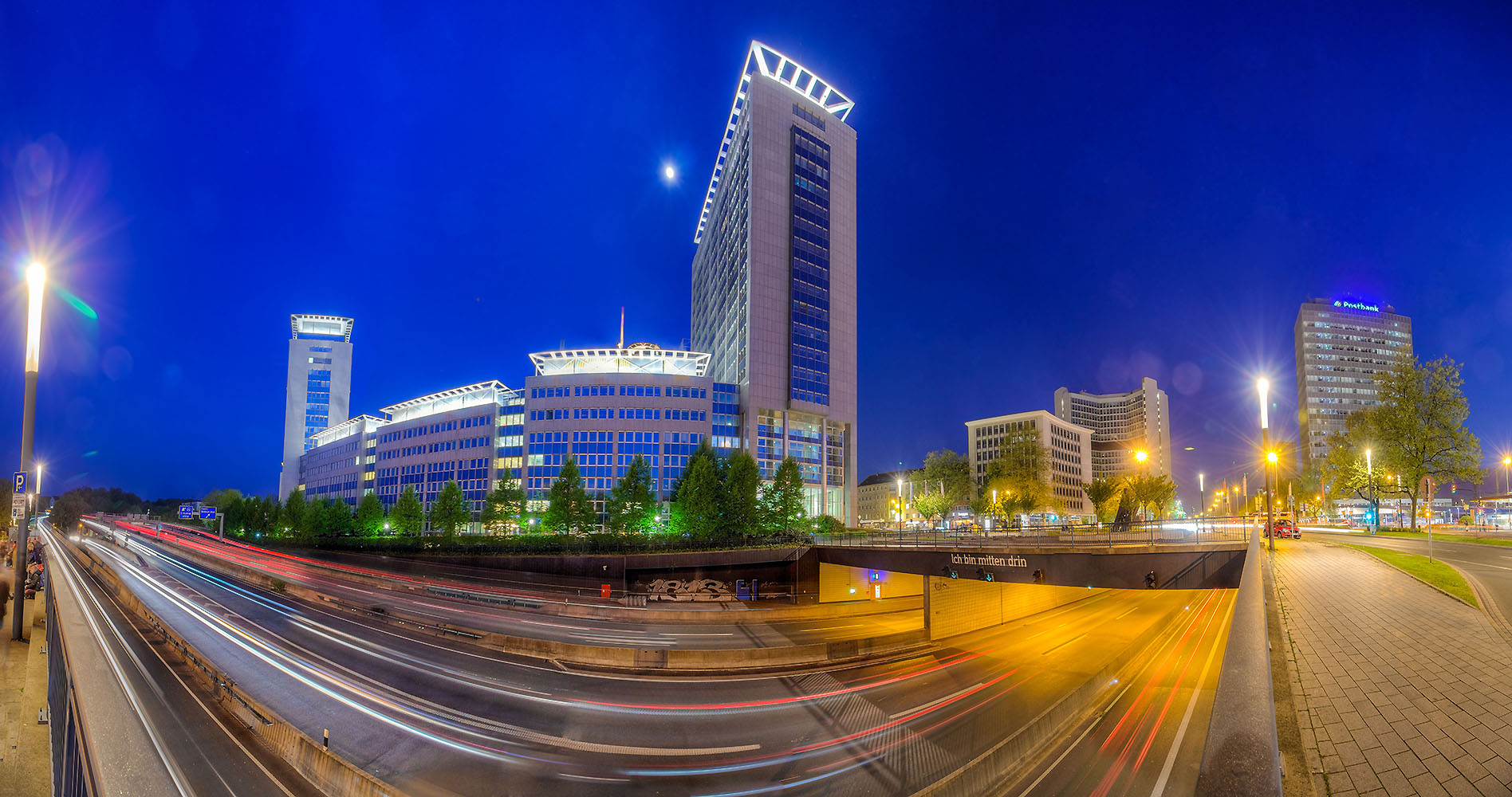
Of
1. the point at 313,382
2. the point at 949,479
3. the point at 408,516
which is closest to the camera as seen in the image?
the point at 408,516

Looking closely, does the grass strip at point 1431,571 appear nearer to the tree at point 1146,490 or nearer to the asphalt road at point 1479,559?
the asphalt road at point 1479,559

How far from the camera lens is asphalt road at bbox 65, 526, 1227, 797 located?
570 inches

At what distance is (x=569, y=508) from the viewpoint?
64188 millimetres

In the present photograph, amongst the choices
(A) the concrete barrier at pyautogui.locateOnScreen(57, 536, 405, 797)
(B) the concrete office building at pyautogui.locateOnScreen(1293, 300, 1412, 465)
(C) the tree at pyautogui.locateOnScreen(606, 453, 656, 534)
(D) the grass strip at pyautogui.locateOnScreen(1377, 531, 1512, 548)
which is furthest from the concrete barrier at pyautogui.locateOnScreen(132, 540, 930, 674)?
(B) the concrete office building at pyautogui.locateOnScreen(1293, 300, 1412, 465)

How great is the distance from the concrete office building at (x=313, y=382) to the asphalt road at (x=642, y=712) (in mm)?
161681

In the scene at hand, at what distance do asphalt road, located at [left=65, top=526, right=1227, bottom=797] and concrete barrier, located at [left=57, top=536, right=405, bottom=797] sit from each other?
143 cm

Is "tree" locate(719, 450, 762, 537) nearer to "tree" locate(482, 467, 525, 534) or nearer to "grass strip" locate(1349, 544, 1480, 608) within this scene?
"tree" locate(482, 467, 525, 534)

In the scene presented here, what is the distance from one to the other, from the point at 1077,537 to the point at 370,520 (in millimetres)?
91963

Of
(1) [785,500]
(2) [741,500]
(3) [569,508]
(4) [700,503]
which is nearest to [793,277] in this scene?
(1) [785,500]

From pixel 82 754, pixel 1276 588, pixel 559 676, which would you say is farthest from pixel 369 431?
pixel 1276 588

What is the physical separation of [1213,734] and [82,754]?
16.5 metres

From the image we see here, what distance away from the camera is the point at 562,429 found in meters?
81.9

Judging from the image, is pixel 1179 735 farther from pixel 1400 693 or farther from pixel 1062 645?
pixel 1062 645

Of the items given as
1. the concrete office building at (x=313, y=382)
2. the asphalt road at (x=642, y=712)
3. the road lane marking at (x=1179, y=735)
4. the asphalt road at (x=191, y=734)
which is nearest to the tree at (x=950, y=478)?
the asphalt road at (x=642, y=712)
